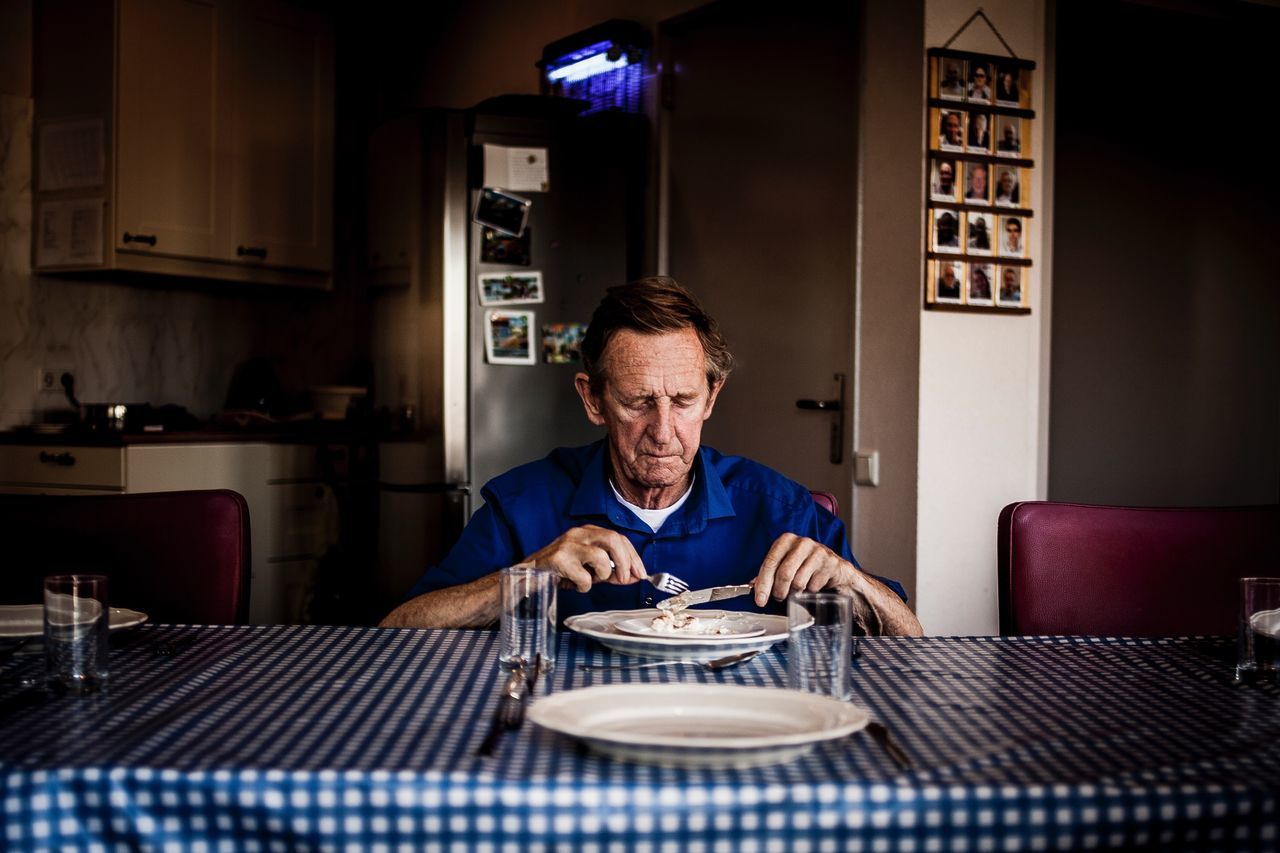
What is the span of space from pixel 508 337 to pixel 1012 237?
1.57 m

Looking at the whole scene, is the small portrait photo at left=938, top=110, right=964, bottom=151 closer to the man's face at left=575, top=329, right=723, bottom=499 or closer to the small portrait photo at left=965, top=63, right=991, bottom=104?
the small portrait photo at left=965, top=63, right=991, bottom=104

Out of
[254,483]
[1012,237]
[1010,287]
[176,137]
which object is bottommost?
[254,483]

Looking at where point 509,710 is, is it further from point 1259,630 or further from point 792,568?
point 1259,630

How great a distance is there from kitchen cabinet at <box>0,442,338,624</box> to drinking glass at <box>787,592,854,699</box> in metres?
3.02

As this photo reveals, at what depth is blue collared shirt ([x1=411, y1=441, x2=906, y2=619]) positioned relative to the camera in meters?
1.68

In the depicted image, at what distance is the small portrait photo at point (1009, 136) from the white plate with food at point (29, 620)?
2343mm

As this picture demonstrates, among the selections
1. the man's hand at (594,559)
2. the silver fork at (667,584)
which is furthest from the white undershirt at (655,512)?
the man's hand at (594,559)

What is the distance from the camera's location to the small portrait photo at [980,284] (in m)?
2.82

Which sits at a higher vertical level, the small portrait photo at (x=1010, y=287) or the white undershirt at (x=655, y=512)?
the small portrait photo at (x=1010, y=287)

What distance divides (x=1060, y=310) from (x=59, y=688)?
3241 millimetres

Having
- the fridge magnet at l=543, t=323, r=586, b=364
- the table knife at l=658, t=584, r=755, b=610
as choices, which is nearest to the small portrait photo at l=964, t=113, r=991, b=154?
the fridge magnet at l=543, t=323, r=586, b=364

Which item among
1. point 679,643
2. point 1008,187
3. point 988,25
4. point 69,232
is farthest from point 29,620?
point 69,232

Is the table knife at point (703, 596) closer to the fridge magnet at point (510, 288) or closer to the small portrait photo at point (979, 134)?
the small portrait photo at point (979, 134)

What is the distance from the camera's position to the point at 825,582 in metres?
1.39
